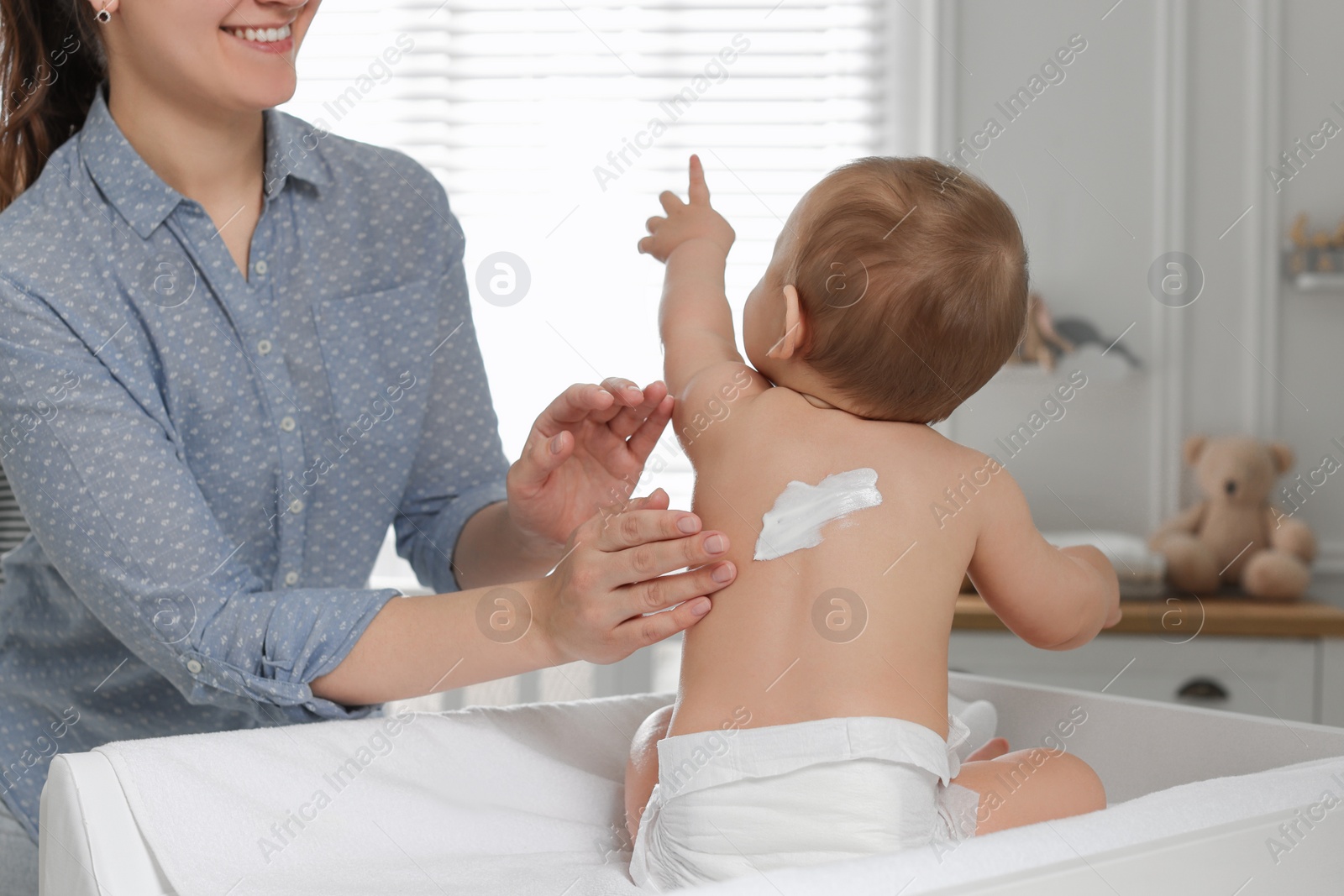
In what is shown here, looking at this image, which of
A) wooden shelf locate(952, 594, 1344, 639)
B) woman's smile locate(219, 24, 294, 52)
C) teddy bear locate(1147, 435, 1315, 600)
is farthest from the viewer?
teddy bear locate(1147, 435, 1315, 600)

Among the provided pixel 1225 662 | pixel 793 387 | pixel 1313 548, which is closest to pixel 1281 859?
pixel 793 387

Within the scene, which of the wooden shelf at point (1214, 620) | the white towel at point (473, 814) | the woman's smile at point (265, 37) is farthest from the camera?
the wooden shelf at point (1214, 620)

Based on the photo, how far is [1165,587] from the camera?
6.91ft

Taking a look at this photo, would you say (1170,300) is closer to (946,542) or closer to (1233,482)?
(1233,482)

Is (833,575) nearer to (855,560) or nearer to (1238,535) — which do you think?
(855,560)

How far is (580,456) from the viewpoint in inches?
36.3

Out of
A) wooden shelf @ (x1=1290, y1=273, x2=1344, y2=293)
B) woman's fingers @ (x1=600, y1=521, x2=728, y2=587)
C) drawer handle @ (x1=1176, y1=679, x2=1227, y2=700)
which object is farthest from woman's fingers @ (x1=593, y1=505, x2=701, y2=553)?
wooden shelf @ (x1=1290, y1=273, x2=1344, y2=293)

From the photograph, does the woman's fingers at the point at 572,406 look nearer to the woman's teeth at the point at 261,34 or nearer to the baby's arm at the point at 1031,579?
the baby's arm at the point at 1031,579

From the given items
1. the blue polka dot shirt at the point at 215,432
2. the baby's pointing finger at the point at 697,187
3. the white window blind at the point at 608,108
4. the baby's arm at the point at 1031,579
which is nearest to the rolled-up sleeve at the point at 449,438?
the blue polka dot shirt at the point at 215,432

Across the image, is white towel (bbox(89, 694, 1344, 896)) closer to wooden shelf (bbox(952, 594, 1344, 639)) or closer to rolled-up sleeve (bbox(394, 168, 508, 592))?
rolled-up sleeve (bbox(394, 168, 508, 592))

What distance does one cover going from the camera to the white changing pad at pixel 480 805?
0.62 metres

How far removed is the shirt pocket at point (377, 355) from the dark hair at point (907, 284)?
1.34 feet

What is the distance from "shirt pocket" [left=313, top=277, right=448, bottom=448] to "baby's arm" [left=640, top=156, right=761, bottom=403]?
0.23 m

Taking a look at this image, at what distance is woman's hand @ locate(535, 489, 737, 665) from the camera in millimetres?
736
